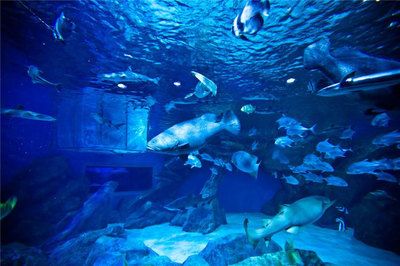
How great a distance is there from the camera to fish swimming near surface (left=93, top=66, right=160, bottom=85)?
1368 cm

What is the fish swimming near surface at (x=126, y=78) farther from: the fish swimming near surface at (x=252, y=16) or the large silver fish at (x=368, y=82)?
the large silver fish at (x=368, y=82)

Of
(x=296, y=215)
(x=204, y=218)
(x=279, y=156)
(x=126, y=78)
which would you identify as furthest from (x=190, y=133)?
(x=279, y=156)

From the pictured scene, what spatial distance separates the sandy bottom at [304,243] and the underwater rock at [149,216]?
1.94ft

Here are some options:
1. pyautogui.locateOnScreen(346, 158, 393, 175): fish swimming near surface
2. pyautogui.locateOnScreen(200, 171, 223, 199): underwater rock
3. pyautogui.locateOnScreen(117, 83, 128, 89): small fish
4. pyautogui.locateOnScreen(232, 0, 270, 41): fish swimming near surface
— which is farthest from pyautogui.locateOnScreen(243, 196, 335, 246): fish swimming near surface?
pyautogui.locateOnScreen(117, 83, 128, 89): small fish

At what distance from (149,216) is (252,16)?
50.6ft

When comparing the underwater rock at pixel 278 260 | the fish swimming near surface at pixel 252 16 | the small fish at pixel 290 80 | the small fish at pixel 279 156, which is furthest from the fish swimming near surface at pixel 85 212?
the small fish at pixel 290 80

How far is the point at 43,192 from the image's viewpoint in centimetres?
1572

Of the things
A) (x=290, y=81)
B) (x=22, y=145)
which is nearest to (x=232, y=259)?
(x=290, y=81)

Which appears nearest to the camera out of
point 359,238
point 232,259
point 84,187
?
point 232,259

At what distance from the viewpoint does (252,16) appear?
3.56 meters

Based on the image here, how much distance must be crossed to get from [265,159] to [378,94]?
50.8ft

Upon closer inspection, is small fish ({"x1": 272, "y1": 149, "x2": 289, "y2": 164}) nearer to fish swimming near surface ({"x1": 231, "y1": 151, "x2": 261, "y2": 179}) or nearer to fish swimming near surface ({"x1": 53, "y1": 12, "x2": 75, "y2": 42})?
fish swimming near surface ({"x1": 231, "y1": 151, "x2": 261, "y2": 179})

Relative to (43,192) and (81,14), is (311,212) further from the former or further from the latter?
(43,192)

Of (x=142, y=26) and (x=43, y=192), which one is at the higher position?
(x=142, y=26)
